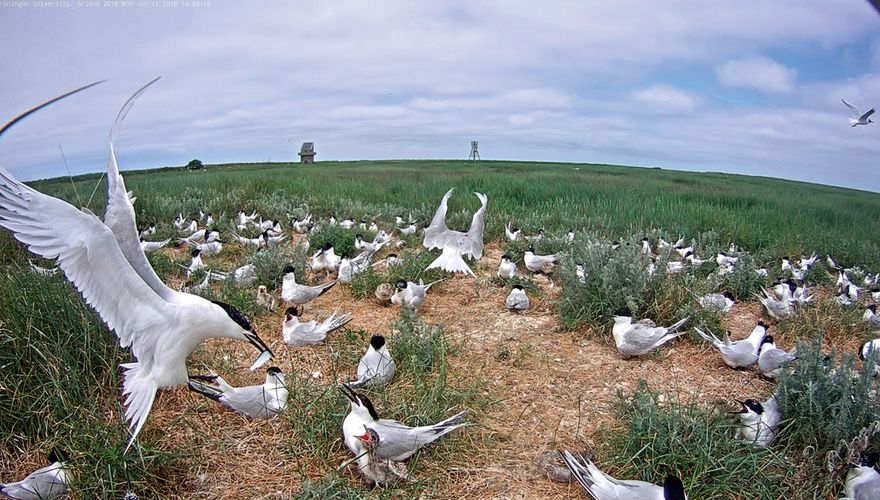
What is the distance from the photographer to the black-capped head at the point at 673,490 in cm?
214

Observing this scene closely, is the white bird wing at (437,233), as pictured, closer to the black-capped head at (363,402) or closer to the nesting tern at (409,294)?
the nesting tern at (409,294)

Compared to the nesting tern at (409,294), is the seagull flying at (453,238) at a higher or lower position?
higher

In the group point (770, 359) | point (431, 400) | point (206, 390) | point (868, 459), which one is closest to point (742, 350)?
point (770, 359)

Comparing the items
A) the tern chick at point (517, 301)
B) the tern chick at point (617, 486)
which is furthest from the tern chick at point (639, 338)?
the tern chick at point (617, 486)

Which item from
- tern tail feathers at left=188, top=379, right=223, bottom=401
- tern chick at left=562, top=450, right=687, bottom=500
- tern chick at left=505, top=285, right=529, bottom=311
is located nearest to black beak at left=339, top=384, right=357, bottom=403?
tern tail feathers at left=188, top=379, right=223, bottom=401

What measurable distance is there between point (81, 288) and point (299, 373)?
4.95ft

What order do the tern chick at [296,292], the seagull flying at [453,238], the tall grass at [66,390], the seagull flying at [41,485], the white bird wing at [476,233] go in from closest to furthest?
the seagull flying at [41,485] → the tall grass at [66,390] → the tern chick at [296,292] → the seagull flying at [453,238] → the white bird wing at [476,233]

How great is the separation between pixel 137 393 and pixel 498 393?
80.0 inches

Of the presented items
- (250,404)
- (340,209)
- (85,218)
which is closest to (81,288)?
(85,218)

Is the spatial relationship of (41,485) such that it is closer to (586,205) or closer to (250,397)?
(250,397)

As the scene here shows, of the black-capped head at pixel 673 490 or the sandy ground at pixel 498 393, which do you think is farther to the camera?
the sandy ground at pixel 498 393

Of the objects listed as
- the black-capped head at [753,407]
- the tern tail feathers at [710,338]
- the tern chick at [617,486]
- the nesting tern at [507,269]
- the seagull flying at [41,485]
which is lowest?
the seagull flying at [41,485]

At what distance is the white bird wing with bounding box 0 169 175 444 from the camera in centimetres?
218

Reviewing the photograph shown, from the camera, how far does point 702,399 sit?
132 inches
